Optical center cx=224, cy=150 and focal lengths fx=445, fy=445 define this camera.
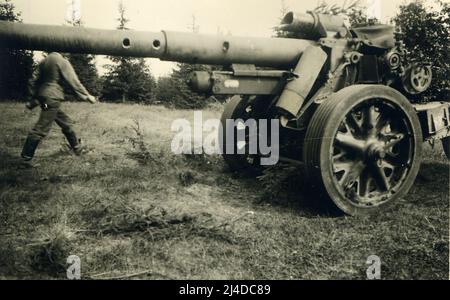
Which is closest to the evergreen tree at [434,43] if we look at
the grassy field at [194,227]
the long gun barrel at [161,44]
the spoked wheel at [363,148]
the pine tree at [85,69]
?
the grassy field at [194,227]

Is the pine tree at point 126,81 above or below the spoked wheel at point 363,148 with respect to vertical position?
above

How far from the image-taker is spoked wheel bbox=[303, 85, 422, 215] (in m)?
4.39

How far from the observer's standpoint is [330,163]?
14.3 feet

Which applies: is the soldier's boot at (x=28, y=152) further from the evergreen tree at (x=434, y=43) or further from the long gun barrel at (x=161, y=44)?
the evergreen tree at (x=434, y=43)

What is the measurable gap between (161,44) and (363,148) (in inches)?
93.3

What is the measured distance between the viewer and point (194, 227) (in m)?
3.99

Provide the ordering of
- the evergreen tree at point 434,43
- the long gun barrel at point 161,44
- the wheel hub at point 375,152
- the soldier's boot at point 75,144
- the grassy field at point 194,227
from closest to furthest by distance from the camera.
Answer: the grassy field at point 194,227 < the long gun barrel at point 161,44 < the wheel hub at point 375,152 < the soldier's boot at point 75,144 < the evergreen tree at point 434,43

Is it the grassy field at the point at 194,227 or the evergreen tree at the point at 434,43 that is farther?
the evergreen tree at the point at 434,43

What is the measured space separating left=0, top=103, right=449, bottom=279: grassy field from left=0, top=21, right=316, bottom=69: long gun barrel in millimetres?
1421

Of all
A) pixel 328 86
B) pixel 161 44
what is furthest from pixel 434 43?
pixel 161 44

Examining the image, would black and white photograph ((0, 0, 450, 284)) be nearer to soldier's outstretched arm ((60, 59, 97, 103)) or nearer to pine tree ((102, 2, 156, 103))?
soldier's outstretched arm ((60, 59, 97, 103))

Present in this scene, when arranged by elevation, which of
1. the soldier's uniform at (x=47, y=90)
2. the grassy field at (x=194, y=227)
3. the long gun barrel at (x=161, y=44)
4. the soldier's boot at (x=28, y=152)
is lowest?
the grassy field at (x=194, y=227)

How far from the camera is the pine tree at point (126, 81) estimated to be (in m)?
24.8

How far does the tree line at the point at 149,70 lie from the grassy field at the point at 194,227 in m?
1.42
